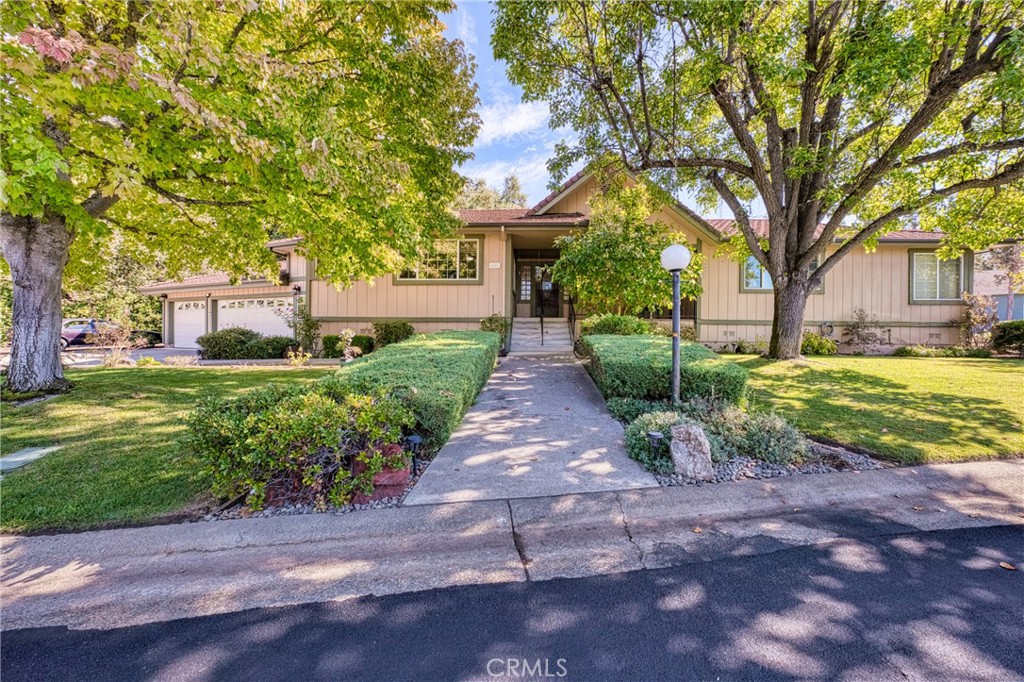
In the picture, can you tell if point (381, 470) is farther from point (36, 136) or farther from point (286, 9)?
point (286, 9)

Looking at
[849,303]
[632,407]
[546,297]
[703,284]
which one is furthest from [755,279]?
[632,407]

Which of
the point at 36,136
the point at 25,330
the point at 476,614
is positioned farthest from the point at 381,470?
the point at 25,330

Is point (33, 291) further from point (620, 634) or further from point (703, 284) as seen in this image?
point (703, 284)

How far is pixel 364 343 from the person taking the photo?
12.4 m

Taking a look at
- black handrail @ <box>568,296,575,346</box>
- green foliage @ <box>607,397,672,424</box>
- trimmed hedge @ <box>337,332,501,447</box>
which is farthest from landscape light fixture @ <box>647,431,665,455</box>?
black handrail @ <box>568,296,575,346</box>

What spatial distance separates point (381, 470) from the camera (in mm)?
3418

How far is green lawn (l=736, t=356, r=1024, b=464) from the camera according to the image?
455 centimetres

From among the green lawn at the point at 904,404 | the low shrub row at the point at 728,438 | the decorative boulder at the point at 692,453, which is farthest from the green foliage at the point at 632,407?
the green lawn at the point at 904,404

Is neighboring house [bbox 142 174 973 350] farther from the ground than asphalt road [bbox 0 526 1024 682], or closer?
farther from the ground

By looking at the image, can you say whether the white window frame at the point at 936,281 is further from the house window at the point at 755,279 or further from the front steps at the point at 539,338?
the front steps at the point at 539,338

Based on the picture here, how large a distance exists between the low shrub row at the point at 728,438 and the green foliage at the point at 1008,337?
14.5 metres

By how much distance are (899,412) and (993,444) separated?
50.3 inches

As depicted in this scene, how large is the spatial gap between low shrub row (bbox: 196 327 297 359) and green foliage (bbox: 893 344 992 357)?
20155 mm

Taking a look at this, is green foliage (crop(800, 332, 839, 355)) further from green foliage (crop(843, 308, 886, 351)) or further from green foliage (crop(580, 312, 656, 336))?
green foliage (crop(580, 312, 656, 336))
